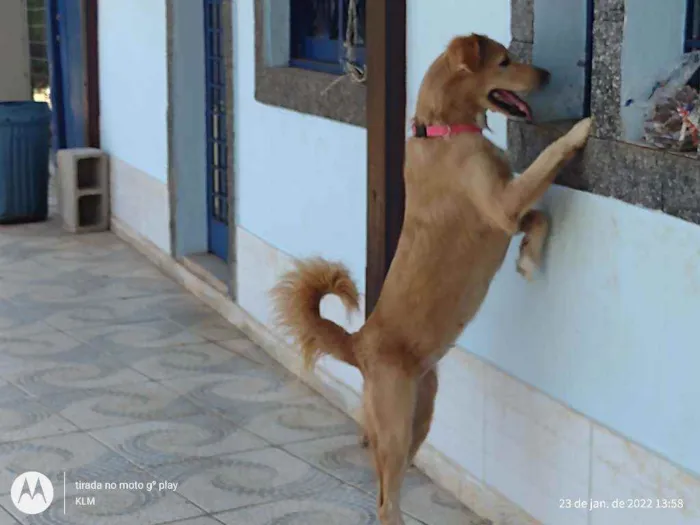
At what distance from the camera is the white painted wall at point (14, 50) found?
40.2 feet

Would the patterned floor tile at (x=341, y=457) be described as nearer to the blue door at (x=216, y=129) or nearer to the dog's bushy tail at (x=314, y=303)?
the dog's bushy tail at (x=314, y=303)

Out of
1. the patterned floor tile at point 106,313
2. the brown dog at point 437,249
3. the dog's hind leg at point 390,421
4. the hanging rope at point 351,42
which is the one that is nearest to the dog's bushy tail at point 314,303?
the brown dog at point 437,249

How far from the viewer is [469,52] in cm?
324

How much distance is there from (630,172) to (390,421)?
3.54 ft

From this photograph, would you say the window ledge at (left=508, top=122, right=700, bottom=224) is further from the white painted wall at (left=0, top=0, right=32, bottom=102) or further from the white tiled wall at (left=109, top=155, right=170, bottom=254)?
the white painted wall at (left=0, top=0, right=32, bottom=102)

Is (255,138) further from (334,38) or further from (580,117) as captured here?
(580,117)

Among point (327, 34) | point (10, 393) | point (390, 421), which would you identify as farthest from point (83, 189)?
point (390, 421)

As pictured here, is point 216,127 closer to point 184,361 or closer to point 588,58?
point 184,361

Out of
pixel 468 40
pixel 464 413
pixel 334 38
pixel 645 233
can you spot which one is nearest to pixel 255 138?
pixel 334 38

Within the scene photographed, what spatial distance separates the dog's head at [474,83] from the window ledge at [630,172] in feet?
0.49

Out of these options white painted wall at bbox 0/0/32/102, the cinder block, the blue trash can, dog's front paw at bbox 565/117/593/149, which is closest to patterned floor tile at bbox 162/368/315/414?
dog's front paw at bbox 565/117/593/149

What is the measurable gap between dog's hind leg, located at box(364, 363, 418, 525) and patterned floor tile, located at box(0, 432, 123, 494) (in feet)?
4.19

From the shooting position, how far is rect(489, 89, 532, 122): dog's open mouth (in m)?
3.35

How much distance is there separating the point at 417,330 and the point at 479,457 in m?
0.71
